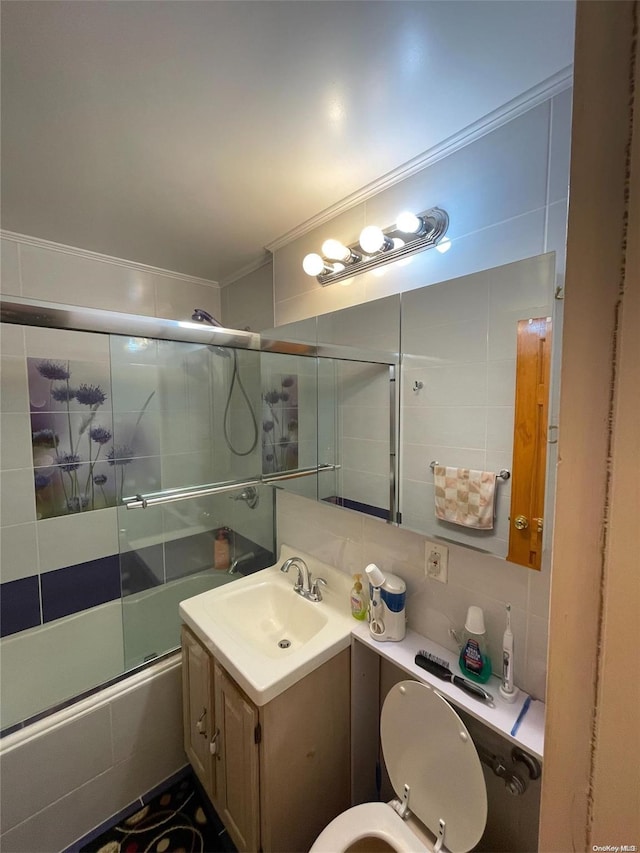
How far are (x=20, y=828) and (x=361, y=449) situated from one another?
1780 mm

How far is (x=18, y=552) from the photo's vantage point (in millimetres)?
1647

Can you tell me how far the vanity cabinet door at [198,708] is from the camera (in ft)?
4.16

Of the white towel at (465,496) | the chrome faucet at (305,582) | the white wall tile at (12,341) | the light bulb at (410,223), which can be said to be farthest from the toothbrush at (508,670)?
the white wall tile at (12,341)

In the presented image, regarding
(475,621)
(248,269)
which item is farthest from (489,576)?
(248,269)

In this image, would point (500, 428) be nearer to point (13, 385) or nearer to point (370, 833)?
point (370, 833)

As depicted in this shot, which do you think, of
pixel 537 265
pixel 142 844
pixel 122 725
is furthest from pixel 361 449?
pixel 142 844

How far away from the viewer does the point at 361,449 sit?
1.34 m

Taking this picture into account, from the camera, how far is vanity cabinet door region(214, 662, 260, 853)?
104cm

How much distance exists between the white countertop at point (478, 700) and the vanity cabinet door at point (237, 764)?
1.44 ft

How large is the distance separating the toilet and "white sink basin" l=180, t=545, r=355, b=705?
0.97ft

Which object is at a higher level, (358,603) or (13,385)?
(13,385)

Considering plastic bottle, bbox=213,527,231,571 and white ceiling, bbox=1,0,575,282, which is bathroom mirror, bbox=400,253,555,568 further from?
plastic bottle, bbox=213,527,231,571

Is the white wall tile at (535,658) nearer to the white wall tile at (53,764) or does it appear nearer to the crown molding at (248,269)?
the white wall tile at (53,764)

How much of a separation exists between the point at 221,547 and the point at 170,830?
1.10 meters
